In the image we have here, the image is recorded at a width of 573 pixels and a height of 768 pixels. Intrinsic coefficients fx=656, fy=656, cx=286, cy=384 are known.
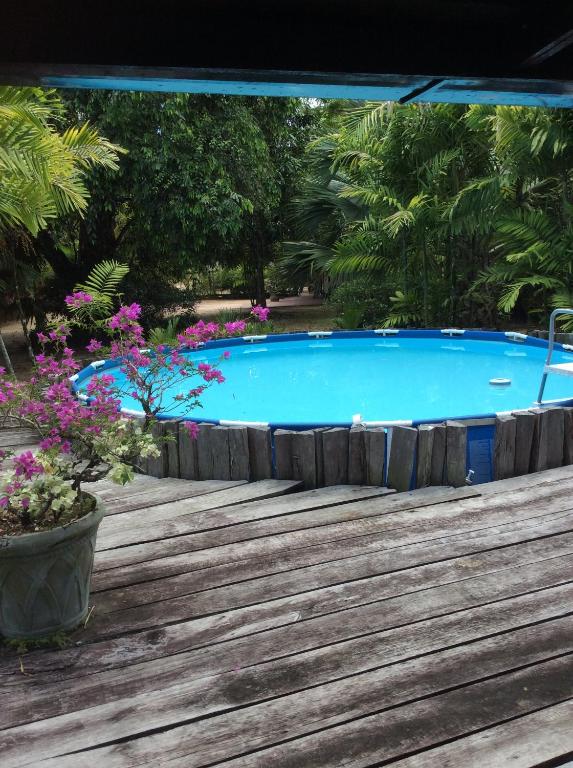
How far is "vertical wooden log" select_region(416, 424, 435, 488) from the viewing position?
13.1 ft

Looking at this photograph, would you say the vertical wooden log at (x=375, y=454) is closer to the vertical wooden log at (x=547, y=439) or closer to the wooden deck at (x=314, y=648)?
the wooden deck at (x=314, y=648)

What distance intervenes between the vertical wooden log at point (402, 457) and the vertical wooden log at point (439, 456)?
0.47 ft

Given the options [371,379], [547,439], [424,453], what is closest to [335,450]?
[424,453]

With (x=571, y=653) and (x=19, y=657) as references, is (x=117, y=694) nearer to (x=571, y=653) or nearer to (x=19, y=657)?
(x=19, y=657)

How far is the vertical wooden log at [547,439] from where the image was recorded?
4238 millimetres

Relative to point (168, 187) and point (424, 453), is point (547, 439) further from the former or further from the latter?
point (168, 187)

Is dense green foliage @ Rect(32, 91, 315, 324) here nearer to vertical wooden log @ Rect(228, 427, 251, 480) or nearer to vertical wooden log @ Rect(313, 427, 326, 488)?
vertical wooden log @ Rect(228, 427, 251, 480)

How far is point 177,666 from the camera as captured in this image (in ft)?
7.77

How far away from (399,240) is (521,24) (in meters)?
9.95

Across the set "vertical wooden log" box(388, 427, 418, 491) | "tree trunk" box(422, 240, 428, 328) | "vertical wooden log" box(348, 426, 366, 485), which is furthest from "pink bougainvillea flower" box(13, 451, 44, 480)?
"tree trunk" box(422, 240, 428, 328)

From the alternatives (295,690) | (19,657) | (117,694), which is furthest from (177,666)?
(19,657)

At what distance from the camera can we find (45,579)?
2467 millimetres

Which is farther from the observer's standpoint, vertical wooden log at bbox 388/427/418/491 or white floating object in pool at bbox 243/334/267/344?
white floating object in pool at bbox 243/334/267/344

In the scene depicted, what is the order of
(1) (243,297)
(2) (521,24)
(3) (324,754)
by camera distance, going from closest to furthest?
(3) (324,754), (2) (521,24), (1) (243,297)
